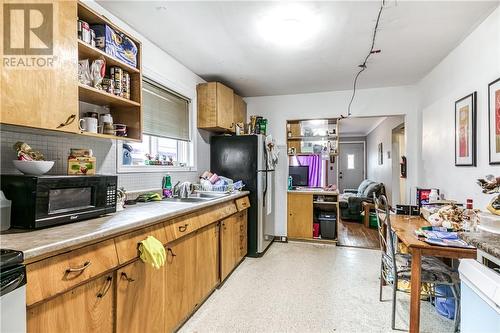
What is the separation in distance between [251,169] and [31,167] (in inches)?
96.3

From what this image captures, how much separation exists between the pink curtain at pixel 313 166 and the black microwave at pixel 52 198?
3685 mm

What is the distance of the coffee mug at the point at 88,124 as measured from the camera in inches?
65.1

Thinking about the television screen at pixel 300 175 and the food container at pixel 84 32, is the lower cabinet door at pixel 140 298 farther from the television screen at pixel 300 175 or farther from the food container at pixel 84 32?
the television screen at pixel 300 175

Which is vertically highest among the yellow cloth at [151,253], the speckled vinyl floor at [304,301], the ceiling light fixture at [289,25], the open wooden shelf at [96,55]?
the ceiling light fixture at [289,25]

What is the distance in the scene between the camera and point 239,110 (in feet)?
13.6

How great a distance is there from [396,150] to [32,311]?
631 centimetres

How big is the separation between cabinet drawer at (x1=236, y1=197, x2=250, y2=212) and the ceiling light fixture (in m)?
1.77

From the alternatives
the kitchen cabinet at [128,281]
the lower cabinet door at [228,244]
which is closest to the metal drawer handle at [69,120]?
the kitchen cabinet at [128,281]

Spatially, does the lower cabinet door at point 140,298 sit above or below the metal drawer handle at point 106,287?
below

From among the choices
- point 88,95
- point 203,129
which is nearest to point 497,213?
point 88,95

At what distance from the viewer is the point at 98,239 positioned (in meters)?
1.24

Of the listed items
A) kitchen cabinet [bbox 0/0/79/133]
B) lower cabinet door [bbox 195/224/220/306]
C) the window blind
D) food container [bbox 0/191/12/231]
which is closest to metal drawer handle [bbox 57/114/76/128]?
kitchen cabinet [bbox 0/0/79/133]

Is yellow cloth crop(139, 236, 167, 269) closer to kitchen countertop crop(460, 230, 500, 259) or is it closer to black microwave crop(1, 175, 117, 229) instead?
black microwave crop(1, 175, 117, 229)

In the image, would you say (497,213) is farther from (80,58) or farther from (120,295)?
(80,58)
